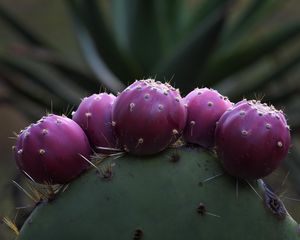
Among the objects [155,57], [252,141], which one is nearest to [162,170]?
[252,141]

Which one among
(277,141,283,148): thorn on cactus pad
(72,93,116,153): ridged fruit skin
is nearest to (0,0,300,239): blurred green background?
(72,93,116,153): ridged fruit skin

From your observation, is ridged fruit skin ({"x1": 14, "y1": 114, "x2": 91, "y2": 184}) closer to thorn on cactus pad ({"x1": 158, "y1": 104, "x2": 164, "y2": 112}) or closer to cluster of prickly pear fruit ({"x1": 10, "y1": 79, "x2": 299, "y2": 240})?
cluster of prickly pear fruit ({"x1": 10, "y1": 79, "x2": 299, "y2": 240})

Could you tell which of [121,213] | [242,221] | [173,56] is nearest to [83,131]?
[121,213]

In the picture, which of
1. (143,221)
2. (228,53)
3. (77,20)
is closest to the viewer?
(143,221)

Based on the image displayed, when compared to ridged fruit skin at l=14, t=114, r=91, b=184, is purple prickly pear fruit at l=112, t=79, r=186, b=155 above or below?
above

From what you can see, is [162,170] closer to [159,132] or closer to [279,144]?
[159,132]

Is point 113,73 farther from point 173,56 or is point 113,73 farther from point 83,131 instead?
point 83,131
